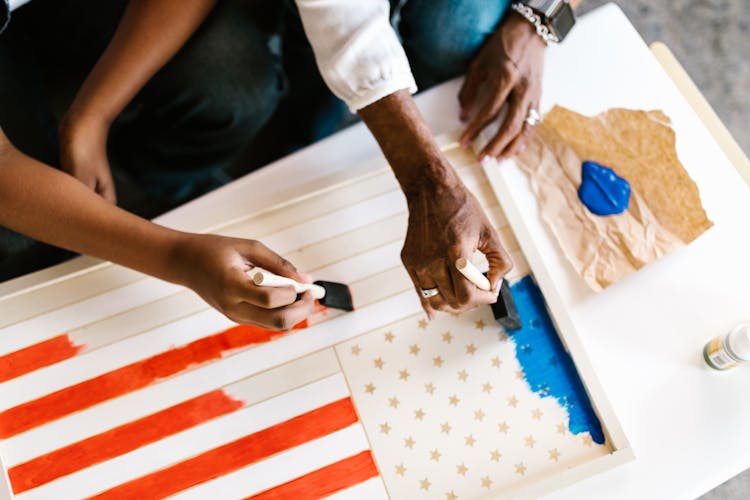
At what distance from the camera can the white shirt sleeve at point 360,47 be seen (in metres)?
0.75

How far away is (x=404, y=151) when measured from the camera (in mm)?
773

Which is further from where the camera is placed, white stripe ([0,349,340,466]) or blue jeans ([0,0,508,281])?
blue jeans ([0,0,508,281])

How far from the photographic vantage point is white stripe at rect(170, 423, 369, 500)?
2.37 feet

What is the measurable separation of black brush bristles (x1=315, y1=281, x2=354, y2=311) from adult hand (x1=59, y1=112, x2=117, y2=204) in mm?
371

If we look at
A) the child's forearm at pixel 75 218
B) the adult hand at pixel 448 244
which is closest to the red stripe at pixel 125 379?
the child's forearm at pixel 75 218

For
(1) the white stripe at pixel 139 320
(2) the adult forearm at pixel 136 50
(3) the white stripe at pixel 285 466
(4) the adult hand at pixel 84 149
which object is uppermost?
(2) the adult forearm at pixel 136 50

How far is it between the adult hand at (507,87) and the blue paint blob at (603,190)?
10 cm

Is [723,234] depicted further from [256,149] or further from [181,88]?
[256,149]

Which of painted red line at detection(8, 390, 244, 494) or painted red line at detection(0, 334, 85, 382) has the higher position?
painted red line at detection(0, 334, 85, 382)

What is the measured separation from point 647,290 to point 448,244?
0.30 metres

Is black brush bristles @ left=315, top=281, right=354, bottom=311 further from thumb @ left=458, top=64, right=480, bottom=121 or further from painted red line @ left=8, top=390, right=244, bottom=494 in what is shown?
thumb @ left=458, top=64, right=480, bottom=121

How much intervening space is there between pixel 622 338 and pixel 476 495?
281 mm

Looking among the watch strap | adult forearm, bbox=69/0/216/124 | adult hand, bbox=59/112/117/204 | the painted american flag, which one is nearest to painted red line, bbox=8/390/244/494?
the painted american flag

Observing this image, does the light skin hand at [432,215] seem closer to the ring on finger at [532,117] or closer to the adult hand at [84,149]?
the ring on finger at [532,117]
